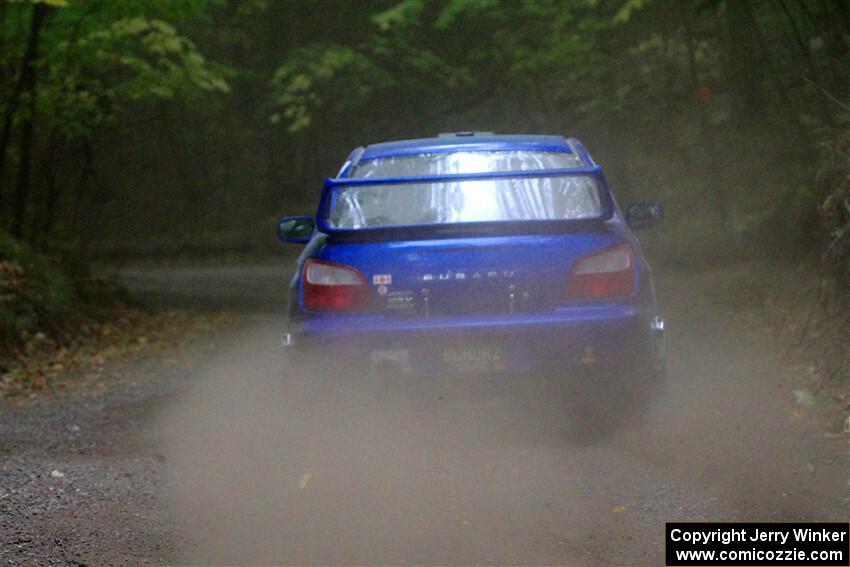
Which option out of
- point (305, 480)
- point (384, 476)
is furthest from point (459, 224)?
point (305, 480)

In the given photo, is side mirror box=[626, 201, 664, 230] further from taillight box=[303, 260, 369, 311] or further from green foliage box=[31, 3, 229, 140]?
green foliage box=[31, 3, 229, 140]

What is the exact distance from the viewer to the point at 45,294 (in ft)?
48.6

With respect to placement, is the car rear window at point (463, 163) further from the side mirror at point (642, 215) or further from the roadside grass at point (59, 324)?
the roadside grass at point (59, 324)

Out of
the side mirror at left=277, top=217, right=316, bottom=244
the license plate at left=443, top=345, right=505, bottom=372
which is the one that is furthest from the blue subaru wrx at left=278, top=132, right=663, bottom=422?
the side mirror at left=277, top=217, right=316, bottom=244

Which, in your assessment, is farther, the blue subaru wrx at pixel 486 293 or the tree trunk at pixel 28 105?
the tree trunk at pixel 28 105

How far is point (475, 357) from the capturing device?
7270mm

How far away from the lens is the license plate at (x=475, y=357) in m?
7.26

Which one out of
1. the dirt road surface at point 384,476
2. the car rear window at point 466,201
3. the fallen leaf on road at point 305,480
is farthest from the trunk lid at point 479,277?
the fallen leaf on road at point 305,480

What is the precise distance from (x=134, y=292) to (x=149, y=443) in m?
14.7

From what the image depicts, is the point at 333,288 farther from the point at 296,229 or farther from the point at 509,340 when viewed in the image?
the point at 296,229

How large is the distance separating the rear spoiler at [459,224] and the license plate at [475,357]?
647 mm

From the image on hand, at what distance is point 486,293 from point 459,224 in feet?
1.34

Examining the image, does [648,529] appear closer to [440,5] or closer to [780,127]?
[780,127]

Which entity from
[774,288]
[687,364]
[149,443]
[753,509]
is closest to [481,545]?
[753,509]
